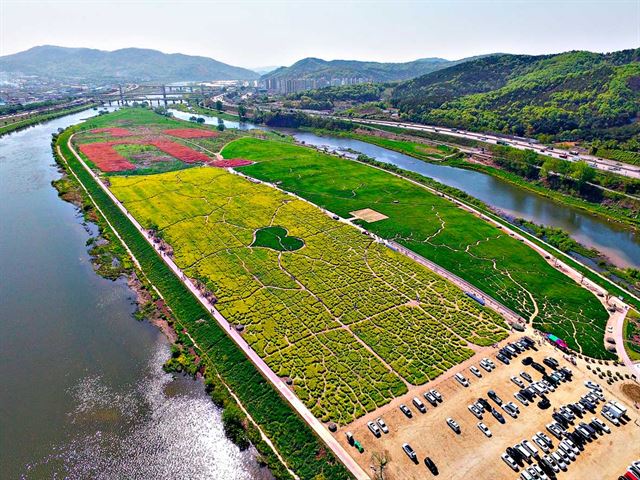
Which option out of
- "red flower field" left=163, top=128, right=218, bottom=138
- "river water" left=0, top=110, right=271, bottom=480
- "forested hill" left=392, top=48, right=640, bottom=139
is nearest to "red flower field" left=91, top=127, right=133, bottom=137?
"red flower field" left=163, top=128, right=218, bottom=138

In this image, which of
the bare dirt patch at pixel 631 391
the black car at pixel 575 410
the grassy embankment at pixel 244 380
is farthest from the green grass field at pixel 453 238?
the grassy embankment at pixel 244 380

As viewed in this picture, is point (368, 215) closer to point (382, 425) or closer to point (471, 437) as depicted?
point (382, 425)

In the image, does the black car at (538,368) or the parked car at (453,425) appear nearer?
the parked car at (453,425)

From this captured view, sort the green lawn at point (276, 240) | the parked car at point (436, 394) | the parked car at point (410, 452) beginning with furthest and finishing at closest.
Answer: the green lawn at point (276, 240)
the parked car at point (436, 394)
the parked car at point (410, 452)

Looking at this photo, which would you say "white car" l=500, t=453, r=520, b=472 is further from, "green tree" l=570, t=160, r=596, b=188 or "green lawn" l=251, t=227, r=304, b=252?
"green tree" l=570, t=160, r=596, b=188

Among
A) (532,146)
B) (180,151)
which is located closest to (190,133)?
(180,151)

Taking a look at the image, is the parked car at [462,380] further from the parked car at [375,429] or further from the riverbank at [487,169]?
the riverbank at [487,169]

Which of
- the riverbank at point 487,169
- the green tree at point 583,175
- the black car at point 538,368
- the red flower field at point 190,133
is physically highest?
the green tree at point 583,175

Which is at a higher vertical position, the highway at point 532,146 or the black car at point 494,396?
the highway at point 532,146
